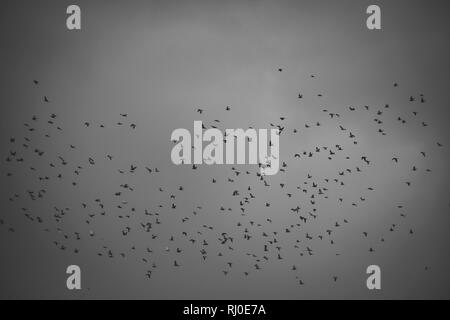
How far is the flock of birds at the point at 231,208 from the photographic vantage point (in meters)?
26.5

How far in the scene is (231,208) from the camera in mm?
27000

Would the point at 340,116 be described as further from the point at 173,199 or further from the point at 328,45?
the point at 173,199

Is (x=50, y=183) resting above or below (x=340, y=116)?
below

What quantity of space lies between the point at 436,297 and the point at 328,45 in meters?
9.32

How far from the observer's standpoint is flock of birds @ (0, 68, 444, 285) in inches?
1041

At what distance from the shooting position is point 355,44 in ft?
87.5

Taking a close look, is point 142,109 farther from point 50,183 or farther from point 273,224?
point 273,224

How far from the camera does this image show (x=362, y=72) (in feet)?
87.8

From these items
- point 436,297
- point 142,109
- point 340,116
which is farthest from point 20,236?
point 436,297
